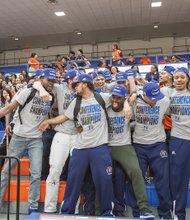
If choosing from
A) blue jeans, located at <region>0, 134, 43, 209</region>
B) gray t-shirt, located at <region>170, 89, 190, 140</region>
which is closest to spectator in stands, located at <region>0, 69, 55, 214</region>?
blue jeans, located at <region>0, 134, 43, 209</region>

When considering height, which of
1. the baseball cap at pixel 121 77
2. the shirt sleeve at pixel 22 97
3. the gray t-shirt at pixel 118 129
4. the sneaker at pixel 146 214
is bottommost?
the sneaker at pixel 146 214

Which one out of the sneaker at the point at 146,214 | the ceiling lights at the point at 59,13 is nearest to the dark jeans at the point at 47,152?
the sneaker at the point at 146,214

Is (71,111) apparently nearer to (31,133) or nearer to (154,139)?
(31,133)

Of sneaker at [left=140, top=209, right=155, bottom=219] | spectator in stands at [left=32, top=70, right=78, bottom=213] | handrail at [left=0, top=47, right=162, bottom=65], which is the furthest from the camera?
handrail at [left=0, top=47, right=162, bottom=65]

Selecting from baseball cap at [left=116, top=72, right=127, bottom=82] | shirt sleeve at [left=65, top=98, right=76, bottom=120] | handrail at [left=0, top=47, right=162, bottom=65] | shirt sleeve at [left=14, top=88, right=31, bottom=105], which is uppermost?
handrail at [left=0, top=47, right=162, bottom=65]

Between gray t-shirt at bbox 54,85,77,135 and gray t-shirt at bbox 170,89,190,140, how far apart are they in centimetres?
127

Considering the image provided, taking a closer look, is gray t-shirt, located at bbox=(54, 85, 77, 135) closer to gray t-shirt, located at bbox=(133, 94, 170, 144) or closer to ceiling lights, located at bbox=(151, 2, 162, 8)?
gray t-shirt, located at bbox=(133, 94, 170, 144)

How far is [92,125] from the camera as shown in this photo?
11.1ft

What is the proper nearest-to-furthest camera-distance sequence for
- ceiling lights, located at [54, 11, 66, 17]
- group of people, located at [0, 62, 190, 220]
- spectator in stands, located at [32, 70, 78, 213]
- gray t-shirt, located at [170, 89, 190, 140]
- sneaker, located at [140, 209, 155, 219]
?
sneaker, located at [140, 209, 155, 219], group of people, located at [0, 62, 190, 220], gray t-shirt, located at [170, 89, 190, 140], spectator in stands, located at [32, 70, 78, 213], ceiling lights, located at [54, 11, 66, 17]

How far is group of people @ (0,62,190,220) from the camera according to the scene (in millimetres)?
3279

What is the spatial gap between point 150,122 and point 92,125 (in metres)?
0.72

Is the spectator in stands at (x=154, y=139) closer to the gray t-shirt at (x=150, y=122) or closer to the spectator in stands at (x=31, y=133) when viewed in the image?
the gray t-shirt at (x=150, y=122)

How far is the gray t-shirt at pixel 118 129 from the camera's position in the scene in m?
3.47

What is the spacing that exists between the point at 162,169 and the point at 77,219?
1147 mm
